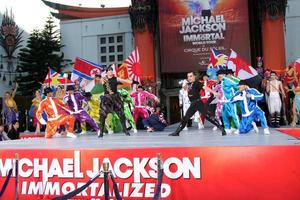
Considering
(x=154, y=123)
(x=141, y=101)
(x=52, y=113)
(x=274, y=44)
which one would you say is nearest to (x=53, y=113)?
(x=52, y=113)

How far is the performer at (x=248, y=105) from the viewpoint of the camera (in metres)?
8.62

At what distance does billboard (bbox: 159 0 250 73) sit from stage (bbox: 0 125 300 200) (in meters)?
13.9

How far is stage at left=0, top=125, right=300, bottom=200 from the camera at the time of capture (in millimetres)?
5473

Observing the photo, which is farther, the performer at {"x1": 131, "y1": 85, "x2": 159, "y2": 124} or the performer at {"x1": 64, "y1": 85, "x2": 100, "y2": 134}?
the performer at {"x1": 131, "y1": 85, "x2": 159, "y2": 124}

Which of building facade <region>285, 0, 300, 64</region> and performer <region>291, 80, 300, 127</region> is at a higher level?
building facade <region>285, 0, 300, 64</region>

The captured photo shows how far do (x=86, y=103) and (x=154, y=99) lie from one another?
2.09 meters

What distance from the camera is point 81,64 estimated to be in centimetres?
1364

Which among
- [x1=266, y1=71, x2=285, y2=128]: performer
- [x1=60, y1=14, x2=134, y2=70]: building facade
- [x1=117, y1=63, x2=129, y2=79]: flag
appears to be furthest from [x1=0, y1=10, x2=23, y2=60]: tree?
[x1=266, y1=71, x2=285, y2=128]: performer

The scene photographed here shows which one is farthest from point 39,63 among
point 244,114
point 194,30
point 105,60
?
point 244,114

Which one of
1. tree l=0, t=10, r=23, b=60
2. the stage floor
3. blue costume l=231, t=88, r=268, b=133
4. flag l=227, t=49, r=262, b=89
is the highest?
tree l=0, t=10, r=23, b=60

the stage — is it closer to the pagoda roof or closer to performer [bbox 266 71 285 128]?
performer [bbox 266 71 285 128]

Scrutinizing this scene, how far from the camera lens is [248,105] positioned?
8734mm

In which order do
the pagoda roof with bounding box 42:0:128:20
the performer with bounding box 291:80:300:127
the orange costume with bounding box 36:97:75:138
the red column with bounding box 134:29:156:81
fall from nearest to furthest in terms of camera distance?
the orange costume with bounding box 36:97:75:138
the performer with bounding box 291:80:300:127
the red column with bounding box 134:29:156:81
the pagoda roof with bounding box 42:0:128:20

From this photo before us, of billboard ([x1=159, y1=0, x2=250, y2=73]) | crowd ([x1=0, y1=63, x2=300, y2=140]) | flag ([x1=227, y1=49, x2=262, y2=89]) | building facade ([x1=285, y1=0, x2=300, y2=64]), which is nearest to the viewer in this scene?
crowd ([x1=0, y1=63, x2=300, y2=140])
